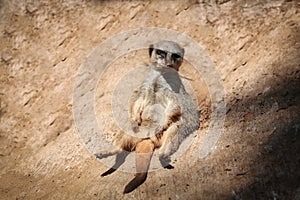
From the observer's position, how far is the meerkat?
3.54 m

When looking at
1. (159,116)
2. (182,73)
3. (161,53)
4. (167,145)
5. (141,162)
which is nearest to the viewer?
(141,162)

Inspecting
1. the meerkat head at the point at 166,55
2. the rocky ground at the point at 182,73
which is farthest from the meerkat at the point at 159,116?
the rocky ground at the point at 182,73

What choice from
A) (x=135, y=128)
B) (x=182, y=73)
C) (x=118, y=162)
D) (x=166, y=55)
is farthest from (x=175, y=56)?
(x=118, y=162)

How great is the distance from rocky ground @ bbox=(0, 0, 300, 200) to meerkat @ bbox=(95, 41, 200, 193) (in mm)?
113

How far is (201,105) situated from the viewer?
4102 mm

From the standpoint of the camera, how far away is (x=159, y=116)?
3688 mm

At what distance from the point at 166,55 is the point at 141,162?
1.08 meters

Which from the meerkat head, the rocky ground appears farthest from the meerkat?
the rocky ground

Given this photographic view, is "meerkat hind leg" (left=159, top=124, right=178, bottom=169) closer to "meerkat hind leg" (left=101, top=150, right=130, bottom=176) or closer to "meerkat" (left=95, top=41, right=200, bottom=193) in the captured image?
"meerkat" (left=95, top=41, right=200, bottom=193)

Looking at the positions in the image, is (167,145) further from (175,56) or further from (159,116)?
(175,56)

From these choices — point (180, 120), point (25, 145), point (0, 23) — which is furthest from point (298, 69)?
point (0, 23)

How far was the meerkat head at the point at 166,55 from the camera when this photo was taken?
13.2 feet

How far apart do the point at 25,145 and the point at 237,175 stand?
2.33 meters

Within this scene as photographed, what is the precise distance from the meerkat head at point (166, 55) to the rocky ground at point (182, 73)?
358 mm
